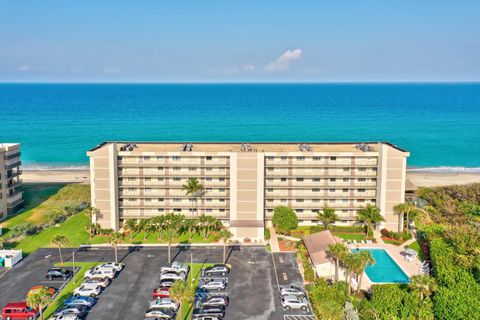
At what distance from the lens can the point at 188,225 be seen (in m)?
78.2

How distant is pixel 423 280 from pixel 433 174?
8692 centimetres

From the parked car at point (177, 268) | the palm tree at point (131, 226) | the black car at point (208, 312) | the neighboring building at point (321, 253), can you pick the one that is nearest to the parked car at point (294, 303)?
the black car at point (208, 312)

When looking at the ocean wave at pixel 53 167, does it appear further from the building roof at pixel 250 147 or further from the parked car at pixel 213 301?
the parked car at pixel 213 301

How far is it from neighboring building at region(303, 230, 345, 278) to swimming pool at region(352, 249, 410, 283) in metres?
5.85

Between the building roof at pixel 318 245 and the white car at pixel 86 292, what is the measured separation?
28056 mm

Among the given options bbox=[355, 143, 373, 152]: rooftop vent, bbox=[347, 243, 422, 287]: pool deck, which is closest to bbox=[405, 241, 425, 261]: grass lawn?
bbox=[347, 243, 422, 287]: pool deck

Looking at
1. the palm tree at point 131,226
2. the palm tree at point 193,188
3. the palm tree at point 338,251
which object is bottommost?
the palm tree at point 131,226

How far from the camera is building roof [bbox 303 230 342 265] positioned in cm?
6425

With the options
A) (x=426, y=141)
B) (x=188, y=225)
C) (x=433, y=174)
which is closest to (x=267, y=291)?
(x=188, y=225)

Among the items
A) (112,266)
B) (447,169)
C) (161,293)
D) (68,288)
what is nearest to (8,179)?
(112,266)

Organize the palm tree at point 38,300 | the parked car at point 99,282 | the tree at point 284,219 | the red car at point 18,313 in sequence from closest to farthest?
the palm tree at point 38,300 < the red car at point 18,313 < the parked car at point 99,282 < the tree at point 284,219

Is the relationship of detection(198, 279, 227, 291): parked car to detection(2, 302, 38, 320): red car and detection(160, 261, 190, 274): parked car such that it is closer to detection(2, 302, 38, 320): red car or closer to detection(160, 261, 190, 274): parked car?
detection(160, 261, 190, 274): parked car

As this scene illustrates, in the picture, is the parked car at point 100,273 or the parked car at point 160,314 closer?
the parked car at point 160,314

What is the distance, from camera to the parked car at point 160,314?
5188cm
